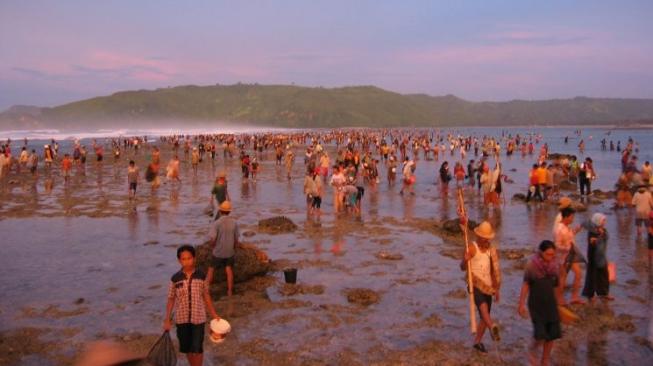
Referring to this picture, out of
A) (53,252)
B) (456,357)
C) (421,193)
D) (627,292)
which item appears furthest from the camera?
(421,193)

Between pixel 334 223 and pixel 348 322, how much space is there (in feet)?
27.2

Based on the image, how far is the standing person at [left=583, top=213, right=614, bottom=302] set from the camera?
8516 millimetres

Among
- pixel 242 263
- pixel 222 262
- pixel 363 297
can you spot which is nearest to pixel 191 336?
pixel 222 262

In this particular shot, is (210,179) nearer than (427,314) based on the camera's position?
No

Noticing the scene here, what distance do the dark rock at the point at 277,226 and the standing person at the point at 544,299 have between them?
379 inches

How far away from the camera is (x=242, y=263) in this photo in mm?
10188

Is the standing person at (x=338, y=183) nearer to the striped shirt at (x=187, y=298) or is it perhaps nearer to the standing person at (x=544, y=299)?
the standing person at (x=544, y=299)

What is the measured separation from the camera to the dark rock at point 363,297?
30.1 feet

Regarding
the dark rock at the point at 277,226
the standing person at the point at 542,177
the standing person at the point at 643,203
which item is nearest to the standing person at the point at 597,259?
the standing person at the point at 643,203

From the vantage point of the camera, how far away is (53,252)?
42.4 ft

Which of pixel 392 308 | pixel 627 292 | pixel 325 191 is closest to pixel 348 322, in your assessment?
pixel 392 308

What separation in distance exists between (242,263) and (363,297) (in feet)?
8.14

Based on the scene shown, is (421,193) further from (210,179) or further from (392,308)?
(392,308)

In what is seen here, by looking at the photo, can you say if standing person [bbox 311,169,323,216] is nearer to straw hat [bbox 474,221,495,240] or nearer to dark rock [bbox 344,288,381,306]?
dark rock [bbox 344,288,381,306]
